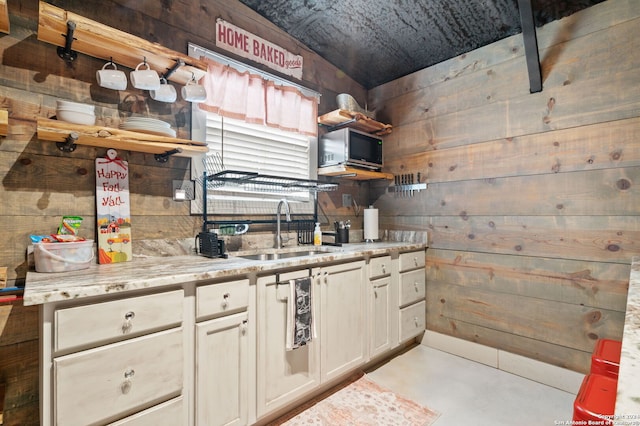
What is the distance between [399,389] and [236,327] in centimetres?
130

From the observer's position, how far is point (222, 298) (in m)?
1.57

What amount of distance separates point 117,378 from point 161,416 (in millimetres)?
276

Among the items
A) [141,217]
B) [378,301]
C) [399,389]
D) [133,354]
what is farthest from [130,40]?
[399,389]

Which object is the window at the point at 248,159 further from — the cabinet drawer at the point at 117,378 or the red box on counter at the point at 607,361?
the red box on counter at the point at 607,361

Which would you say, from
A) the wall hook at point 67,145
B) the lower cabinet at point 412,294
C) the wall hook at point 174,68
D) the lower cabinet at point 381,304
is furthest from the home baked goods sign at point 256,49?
the lower cabinet at point 412,294

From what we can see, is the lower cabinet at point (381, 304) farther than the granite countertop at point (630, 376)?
Yes

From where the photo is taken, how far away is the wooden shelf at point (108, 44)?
1479mm

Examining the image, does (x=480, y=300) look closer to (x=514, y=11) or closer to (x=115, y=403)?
(x=514, y=11)

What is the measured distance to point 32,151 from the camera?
159 centimetres

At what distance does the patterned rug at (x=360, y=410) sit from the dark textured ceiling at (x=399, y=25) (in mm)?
2676

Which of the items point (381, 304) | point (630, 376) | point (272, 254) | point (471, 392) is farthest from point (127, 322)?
point (471, 392)

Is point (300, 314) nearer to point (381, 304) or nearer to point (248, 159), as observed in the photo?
point (381, 304)

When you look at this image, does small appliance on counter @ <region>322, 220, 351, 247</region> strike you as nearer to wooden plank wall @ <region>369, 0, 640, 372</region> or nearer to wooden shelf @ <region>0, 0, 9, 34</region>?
wooden plank wall @ <region>369, 0, 640, 372</region>

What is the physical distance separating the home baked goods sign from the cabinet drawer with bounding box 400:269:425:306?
1943 mm
